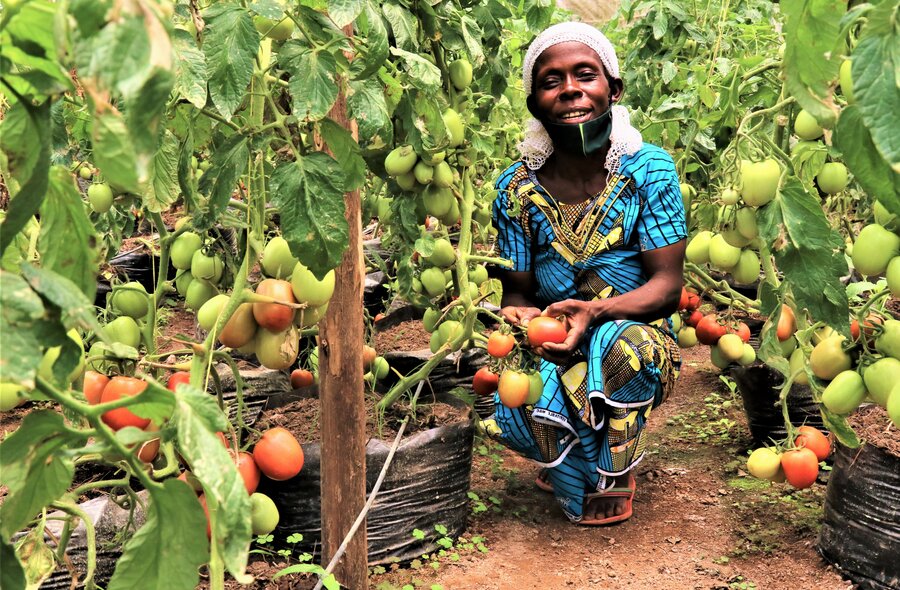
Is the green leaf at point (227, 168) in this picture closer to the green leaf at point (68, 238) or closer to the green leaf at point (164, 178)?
the green leaf at point (164, 178)

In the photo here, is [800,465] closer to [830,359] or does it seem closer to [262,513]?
[830,359]

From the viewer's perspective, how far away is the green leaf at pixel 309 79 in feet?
4.21

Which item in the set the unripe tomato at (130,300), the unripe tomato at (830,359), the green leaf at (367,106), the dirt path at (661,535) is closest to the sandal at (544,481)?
the dirt path at (661,535)

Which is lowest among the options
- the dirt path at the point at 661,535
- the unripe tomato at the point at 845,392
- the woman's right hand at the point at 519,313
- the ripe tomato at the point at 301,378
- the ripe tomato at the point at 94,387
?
the dirt path at the point at 661,535

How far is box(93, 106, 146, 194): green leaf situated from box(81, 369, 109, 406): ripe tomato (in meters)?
0.93

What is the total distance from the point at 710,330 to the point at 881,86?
2.33m

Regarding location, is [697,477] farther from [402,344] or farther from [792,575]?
[402,344]

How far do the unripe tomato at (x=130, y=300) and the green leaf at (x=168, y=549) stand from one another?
4.12ft

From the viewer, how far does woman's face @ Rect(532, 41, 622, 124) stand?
2.40m

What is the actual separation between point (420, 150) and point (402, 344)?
1.53 meters

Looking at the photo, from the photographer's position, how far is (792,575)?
2.21m

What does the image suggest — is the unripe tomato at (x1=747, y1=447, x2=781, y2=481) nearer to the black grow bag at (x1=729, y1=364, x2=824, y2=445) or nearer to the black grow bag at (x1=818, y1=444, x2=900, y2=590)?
the black grow bag at (x1=818, y1=444, x2=900, y2=590)

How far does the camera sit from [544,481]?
9.27ft

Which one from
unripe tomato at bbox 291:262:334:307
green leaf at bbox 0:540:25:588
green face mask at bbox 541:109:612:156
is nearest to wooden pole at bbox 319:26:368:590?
unripe tomato at bbox 291:262:334:307
